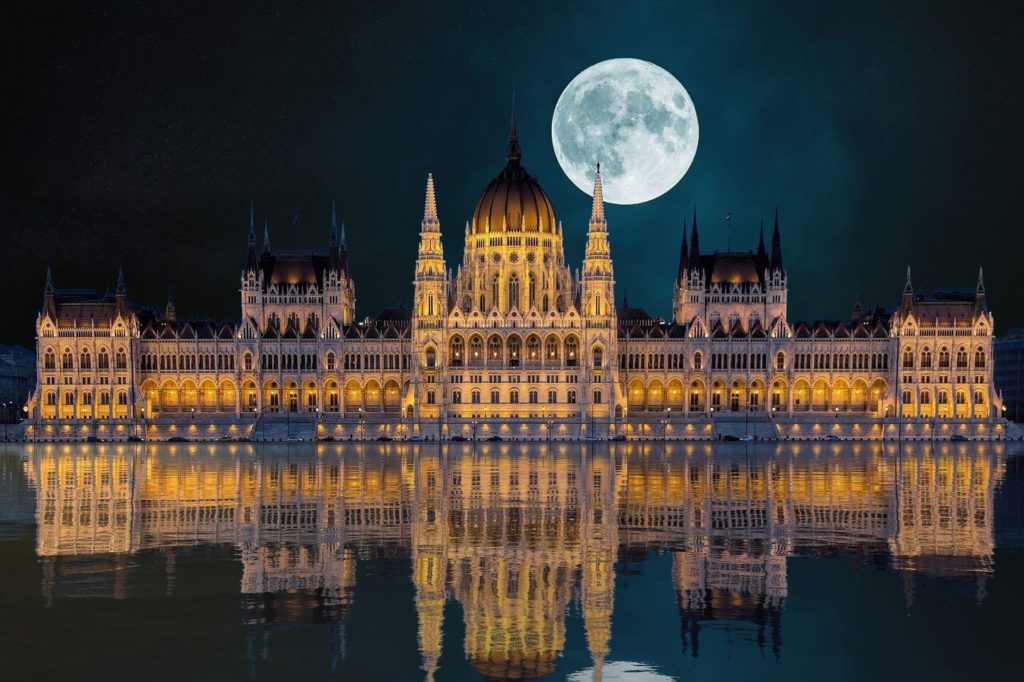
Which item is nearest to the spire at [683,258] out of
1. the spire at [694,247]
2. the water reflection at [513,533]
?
the spire at [694,247]

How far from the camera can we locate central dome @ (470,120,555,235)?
149250mm

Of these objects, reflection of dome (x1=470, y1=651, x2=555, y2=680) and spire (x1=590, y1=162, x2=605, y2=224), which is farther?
spire (x1=590, y1=162, x2=605, y2=224)

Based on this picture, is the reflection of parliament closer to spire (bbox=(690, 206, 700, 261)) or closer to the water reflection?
spire (bbox=(690, 206, 700, 261))

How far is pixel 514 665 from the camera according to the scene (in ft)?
72.9

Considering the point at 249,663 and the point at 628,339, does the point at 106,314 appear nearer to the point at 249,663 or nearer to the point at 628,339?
the point at 628,339

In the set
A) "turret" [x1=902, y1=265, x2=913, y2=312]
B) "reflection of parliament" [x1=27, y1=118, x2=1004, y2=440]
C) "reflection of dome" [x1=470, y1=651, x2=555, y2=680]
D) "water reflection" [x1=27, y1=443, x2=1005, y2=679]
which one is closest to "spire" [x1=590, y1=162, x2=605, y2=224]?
"reflection of parliament" [x1=27, y1=118, x2=1004, y2=440]

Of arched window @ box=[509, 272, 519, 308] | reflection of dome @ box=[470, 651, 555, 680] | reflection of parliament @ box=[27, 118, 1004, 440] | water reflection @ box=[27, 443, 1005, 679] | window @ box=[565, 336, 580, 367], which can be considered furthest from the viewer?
arched window @ box=[509, 272, 519, 308]

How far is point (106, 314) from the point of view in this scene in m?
146

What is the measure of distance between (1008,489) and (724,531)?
25.1 metres

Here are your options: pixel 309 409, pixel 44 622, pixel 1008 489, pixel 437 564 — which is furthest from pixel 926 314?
pixel 44 622

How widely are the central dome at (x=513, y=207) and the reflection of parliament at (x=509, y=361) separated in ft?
0.81

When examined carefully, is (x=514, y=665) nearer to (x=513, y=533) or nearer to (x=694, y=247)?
(x=513, y=533)

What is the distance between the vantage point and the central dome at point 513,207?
14925cm

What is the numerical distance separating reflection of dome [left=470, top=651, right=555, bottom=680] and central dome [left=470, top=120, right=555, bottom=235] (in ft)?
417
